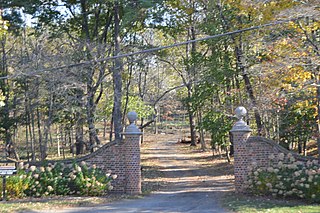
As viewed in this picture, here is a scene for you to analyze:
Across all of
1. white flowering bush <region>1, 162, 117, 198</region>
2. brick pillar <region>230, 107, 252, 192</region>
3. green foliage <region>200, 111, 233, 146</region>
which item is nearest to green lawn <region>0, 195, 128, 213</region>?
white flowering bush <region>1, 162, 117, 198</region>

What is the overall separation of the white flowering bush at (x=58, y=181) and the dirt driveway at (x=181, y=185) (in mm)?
1372

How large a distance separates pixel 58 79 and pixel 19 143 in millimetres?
20315

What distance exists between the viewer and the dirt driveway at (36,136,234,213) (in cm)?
1252

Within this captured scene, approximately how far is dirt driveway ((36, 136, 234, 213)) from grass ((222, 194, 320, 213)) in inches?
16.9

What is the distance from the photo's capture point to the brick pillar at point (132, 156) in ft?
49.9

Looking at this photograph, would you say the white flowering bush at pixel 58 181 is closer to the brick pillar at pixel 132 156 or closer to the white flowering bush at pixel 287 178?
the brick pillar at pixel 132 156

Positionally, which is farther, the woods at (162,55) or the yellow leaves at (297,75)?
the woods at (162,55)

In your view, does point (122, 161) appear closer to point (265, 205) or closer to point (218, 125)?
point (265, 205)

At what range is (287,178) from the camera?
13062 mm

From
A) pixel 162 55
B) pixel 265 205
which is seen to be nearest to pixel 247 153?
pixel 265 205

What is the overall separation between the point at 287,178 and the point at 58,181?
7257 mm

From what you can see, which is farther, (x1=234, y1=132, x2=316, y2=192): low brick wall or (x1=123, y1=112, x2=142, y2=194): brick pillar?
(x1=123, y1=112, x2=142, y2=194): brick pillar

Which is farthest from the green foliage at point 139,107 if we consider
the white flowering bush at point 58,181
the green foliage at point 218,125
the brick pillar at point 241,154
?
the brick pillar at point 241,154

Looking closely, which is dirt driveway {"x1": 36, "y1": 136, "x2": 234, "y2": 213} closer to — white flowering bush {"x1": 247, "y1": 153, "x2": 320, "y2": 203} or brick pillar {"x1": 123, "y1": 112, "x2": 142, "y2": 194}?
brick pillar {"x1": 123, "y1": 112, "x2": 142, "y2": 194}
